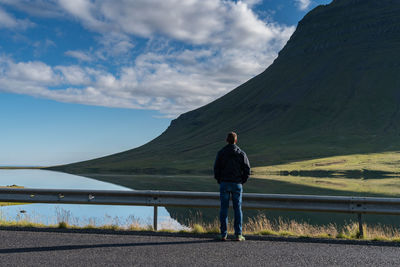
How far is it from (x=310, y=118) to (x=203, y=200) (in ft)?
511

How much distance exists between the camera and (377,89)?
162750 mm

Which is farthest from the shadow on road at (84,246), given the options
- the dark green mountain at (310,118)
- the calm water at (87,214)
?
the dark green mountain at (310,118)

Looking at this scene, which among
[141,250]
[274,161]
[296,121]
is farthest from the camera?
[296,121]

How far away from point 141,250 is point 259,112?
17240 cm

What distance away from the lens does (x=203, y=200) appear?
988cm

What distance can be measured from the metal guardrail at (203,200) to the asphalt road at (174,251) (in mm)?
1021

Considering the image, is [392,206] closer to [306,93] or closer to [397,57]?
[306,93]

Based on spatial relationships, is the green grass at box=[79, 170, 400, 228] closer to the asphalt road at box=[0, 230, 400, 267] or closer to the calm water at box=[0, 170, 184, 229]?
the calm water at box=[0, 170, 184, 229]

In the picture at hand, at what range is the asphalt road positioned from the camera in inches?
262

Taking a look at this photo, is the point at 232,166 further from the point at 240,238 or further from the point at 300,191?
the point at 300,191

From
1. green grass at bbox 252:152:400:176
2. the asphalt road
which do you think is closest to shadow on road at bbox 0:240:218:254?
the asphalt road

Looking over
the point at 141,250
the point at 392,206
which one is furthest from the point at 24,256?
the point at 392,206

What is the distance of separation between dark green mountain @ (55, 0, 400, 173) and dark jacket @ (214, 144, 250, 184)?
88.4m

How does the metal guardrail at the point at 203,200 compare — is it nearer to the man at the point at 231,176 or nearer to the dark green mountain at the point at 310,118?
the man at the point at 231,176
